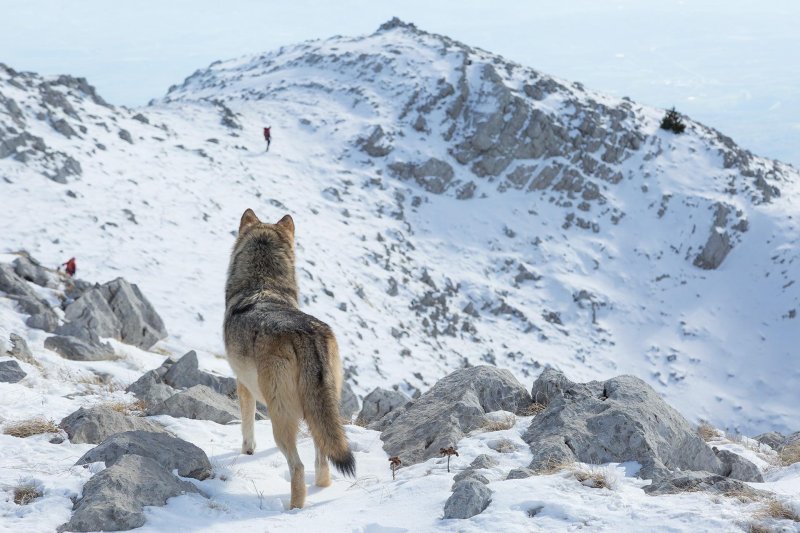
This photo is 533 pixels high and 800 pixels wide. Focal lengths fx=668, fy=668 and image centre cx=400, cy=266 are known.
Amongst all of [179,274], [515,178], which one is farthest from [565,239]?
[179,274]

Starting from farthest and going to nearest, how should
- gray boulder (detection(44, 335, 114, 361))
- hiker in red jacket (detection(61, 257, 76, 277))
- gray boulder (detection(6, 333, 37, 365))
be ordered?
1. hiker in red jacket (detection(61, 257, 76, 277))
2. gray boulder (detection(44, 335, 114, 361))
3. gray boulder (detection(6, 333, 37, 365))

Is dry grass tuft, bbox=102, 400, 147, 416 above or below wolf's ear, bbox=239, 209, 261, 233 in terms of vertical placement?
below

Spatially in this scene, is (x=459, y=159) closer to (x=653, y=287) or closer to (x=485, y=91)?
(x=485, y=91)

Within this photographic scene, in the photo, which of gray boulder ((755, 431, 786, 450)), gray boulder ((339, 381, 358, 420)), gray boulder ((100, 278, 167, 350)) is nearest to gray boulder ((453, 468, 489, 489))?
gray boulder ((755, 431, 786, 450))

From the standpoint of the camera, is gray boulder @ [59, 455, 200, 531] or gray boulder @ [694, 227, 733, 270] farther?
gray boulder @ [694, 227, 733, 270]

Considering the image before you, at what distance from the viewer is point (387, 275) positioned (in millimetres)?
35062

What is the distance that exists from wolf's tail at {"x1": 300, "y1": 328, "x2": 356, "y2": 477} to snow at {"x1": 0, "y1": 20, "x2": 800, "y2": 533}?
0.54 meters

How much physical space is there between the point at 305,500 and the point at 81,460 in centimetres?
215

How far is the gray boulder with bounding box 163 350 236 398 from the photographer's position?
38.1ft

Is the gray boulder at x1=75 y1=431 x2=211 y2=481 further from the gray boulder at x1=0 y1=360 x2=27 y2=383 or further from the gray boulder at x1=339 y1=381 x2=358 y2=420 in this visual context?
the gray boulder at x1=339 y1=381 x2=358 y2=420

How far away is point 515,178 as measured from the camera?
159ft

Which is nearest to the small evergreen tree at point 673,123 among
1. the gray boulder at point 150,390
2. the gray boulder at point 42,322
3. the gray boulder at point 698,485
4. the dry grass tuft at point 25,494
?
the gray boulder at point 42,322

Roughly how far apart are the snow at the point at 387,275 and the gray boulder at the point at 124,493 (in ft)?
0.52

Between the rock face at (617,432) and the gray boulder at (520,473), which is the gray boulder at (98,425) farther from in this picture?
the rock face at (617,432)
